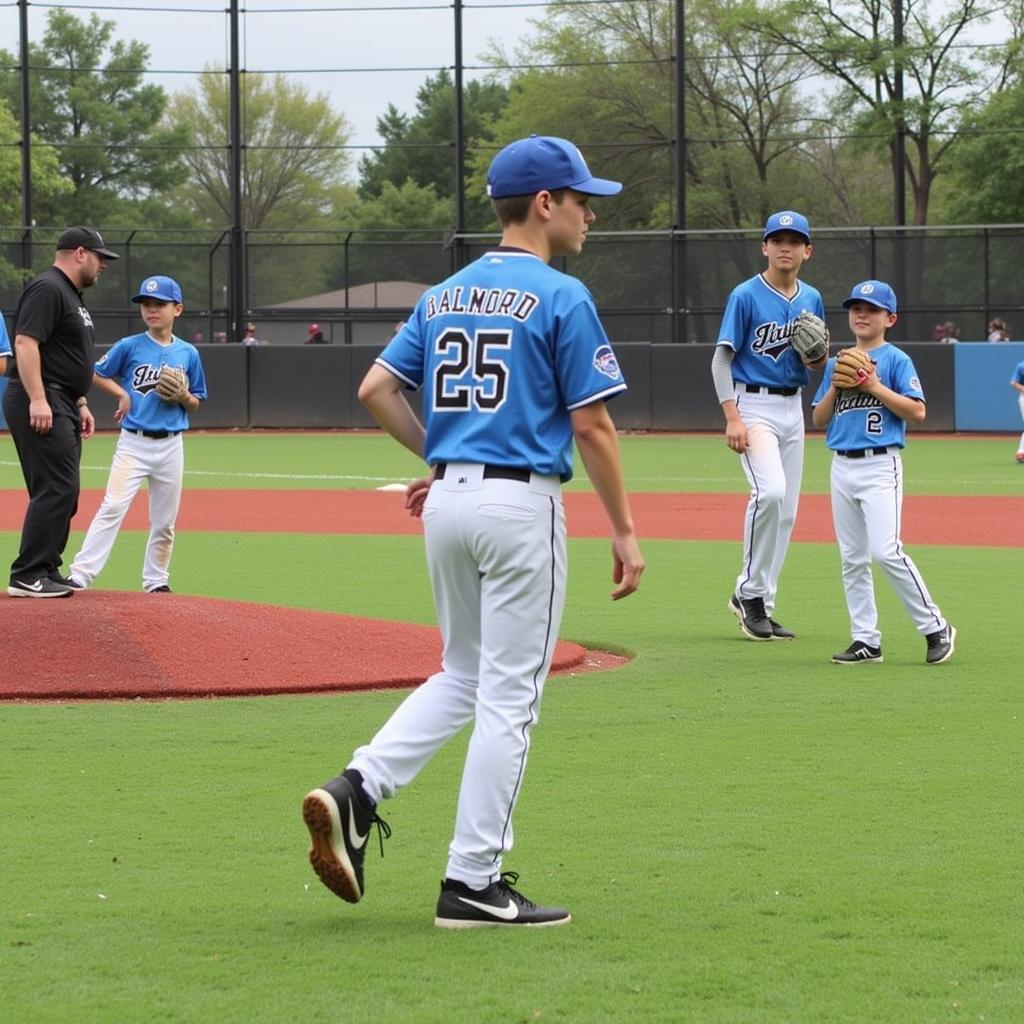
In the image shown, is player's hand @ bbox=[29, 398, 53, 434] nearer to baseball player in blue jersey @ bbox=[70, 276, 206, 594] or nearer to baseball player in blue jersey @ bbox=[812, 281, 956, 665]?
baseball player in blue jersey @ bbox=[70, 276, 206, 594]

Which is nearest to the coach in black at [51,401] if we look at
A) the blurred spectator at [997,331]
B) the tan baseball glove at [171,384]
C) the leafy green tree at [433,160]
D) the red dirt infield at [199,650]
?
the red dirt infield at [199,650]

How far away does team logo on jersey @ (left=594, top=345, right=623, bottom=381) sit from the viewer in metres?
4.25

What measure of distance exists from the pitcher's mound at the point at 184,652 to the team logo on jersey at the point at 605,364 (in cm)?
373

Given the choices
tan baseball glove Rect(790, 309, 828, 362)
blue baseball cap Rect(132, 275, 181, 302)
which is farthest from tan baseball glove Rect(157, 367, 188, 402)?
tan baseball glove Rect(790, 309, 828, 362)

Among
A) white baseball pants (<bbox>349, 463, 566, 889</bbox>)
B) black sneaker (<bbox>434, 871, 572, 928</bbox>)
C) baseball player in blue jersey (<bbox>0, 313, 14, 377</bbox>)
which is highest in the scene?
baseball player in blue jersey (<bbox>0, 313, 14, 377</bbox>)

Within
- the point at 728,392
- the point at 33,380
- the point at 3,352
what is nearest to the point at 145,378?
the point at 3,352

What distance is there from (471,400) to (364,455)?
889 inches

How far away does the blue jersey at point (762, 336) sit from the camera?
9.11m

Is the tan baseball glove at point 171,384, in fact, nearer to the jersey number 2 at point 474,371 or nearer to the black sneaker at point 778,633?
the black sneaker at point 778,633

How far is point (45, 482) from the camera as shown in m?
8.76

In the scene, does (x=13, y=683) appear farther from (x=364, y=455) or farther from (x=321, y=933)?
(x=364, y=455)

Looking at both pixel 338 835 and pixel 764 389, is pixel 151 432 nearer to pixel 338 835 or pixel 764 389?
pixel 764 389

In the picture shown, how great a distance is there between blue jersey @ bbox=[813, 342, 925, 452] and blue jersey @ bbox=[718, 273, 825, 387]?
2.21 ft

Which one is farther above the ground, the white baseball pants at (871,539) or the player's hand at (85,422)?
the player's hand at (85,422)
